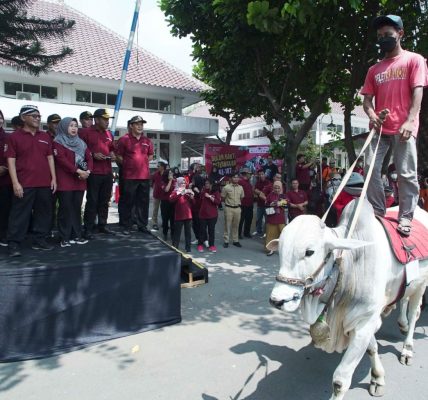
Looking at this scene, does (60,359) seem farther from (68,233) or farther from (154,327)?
(68,233)

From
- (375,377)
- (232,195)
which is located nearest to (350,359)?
(375,377)

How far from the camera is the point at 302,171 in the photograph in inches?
445

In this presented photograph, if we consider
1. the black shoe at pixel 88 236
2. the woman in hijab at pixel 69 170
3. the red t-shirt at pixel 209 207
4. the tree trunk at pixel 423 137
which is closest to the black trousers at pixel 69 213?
the woman in hijab at pixel 69 170

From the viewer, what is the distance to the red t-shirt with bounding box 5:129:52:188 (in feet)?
15.6

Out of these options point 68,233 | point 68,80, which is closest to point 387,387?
point 68,233

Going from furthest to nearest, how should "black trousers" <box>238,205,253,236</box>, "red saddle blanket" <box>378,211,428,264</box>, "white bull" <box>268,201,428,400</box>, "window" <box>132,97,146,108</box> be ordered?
"window" <box>132,97,146,108</box>, "black trousers" <box>238,205,253,236</box>, "red saddle blanket" <box>378,211,428,264</box>, "white bull" <box>268,201,428,400</box>

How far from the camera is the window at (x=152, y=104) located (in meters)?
19.5

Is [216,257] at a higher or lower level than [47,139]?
lower

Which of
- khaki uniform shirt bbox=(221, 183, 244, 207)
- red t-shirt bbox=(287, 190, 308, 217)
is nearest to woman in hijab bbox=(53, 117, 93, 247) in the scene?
khaki uniform shirt bbox=(221, 183, 244, 207)

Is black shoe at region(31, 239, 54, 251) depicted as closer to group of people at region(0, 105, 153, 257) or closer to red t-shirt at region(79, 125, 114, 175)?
group of people at region(0, 105, 153, 257)

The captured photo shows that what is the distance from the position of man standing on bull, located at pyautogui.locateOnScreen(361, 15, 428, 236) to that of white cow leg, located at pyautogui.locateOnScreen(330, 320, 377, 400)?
1.01 m

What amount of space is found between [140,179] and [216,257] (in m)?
3.02

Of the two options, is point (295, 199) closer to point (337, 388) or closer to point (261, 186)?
point (261, 186)

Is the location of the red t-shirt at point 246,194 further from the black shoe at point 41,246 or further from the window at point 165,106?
the window at point 165,106
